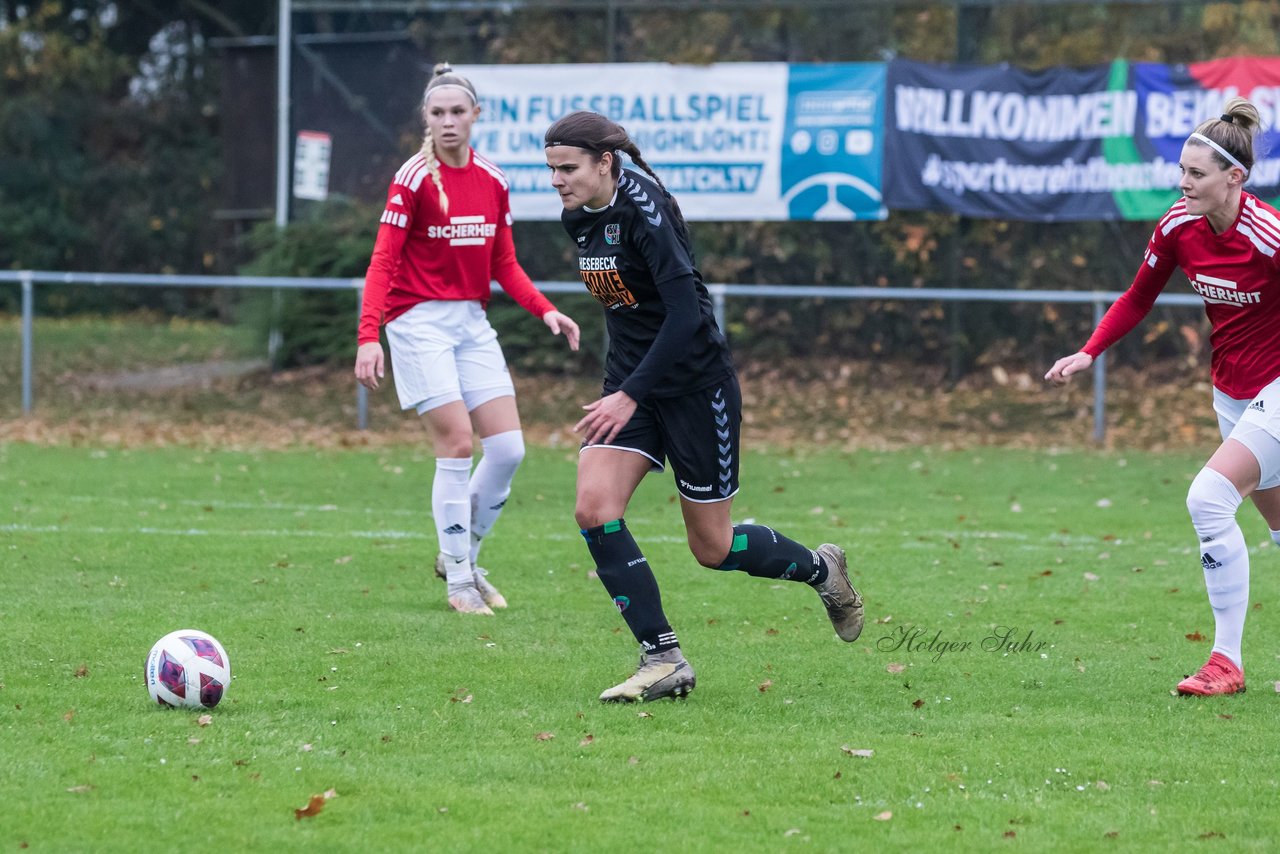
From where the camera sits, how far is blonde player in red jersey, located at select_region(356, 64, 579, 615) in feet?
23.6

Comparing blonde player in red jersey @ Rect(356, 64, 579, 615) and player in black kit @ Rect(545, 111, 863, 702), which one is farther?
blonde player in red jersey @ Rect(356, 64, 579, 615)

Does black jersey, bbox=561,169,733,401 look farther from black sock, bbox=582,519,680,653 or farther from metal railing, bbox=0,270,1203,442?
metal railing, bbox=0,270,1203,442

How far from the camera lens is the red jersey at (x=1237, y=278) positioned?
18.4ft

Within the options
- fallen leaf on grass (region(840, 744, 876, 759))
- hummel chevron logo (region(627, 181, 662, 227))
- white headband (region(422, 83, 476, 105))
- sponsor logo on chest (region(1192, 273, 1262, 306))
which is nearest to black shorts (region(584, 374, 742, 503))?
hummel chevron logo (region(627, 181, 662, 227))

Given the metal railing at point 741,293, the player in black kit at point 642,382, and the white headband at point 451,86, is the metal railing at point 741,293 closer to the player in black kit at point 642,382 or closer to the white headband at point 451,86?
the white headband at point 451,86

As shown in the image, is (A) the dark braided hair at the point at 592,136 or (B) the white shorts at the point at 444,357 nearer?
(A) the dark braided hair at the point at 592,136

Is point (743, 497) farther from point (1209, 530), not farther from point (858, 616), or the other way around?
point (1209, 530)

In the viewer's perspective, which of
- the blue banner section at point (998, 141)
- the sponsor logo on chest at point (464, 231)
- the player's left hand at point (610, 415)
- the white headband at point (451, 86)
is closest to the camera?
the player's left hand at point (610, 415)

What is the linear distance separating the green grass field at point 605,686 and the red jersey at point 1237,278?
3.80 feet

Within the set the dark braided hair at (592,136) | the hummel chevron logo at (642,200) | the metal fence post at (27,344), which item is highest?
the dark braided hair at (592,136)

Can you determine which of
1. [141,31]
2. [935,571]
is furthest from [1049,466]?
[141,31]

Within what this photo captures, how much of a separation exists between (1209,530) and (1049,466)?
7.13 meters
